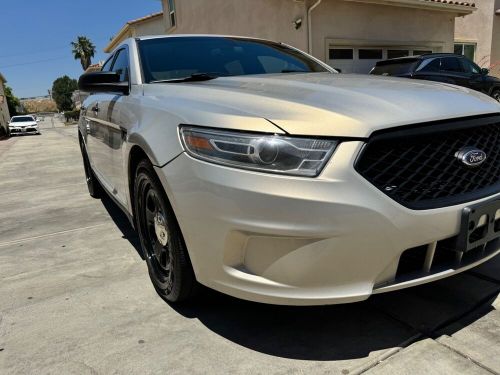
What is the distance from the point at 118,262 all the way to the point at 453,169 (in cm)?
244

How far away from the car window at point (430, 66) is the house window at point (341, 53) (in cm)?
262

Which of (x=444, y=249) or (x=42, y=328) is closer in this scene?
(x=444, y=249)

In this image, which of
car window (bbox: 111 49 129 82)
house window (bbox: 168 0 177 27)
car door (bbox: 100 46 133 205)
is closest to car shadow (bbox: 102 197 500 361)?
car door (bbox: 100 46 133 205)

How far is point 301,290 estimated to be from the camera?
1859mm

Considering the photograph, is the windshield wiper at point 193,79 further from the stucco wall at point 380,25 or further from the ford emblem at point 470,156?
the stucco wall at point 380,25

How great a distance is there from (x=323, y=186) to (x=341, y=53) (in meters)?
11.5

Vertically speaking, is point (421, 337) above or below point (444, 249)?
below

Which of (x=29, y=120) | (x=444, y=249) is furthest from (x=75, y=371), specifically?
(x=29, y=120)

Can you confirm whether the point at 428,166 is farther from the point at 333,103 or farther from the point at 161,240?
the point at 161,240

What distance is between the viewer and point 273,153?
1.81 meters

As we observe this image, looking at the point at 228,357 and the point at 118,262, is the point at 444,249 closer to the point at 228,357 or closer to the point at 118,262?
the point at 228,357

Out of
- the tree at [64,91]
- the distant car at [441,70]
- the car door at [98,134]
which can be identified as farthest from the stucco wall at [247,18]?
the tree at [64,91]

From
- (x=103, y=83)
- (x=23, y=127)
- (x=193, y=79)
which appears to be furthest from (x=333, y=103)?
(x=23, y=127)

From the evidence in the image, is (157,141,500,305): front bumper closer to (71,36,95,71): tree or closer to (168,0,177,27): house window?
(168,0,177,27): house window
